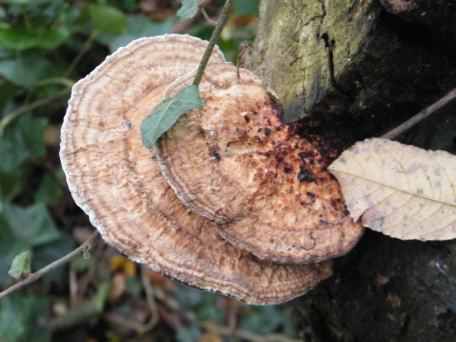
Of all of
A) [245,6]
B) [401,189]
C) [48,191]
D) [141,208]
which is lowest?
[48,191]

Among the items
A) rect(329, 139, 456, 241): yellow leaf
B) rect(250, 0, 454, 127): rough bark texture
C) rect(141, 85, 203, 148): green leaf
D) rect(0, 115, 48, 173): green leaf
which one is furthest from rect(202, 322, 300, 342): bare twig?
rect(141, 85, 203, 148): green leaf

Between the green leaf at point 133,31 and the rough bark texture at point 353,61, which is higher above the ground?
the rough bark texture at point 353,61

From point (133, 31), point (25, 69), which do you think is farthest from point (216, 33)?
point (25, 69)

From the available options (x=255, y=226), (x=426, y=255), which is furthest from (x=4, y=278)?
(x=426, y=255)

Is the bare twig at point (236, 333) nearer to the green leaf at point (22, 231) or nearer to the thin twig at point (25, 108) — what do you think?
the green leaf at point (22, 231)

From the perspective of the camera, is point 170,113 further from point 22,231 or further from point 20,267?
point 22,231

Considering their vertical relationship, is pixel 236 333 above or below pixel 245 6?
below

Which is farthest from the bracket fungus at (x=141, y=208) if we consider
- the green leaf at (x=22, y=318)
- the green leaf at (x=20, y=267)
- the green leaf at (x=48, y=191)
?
the green leaf at (x=48, y=191)
